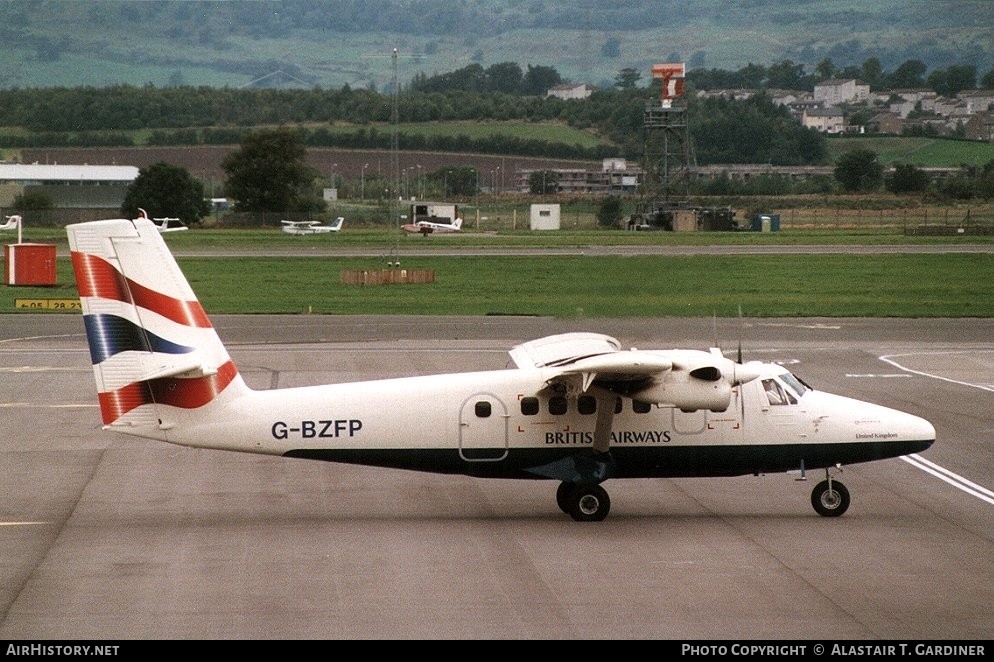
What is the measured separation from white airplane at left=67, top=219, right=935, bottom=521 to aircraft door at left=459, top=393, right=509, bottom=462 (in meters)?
0.02

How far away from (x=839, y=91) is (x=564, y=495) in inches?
5389

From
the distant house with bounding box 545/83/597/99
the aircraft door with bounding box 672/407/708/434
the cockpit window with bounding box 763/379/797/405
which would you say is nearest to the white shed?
the distant house with bounding box 545/83/597/99

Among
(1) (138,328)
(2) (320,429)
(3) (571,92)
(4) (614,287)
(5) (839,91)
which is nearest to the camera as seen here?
(1) (138,328)

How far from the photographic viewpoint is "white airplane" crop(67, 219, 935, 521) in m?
20.2

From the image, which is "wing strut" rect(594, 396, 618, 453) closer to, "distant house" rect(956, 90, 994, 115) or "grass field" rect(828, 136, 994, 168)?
"grass field" rect(828, 136, 994, 168)

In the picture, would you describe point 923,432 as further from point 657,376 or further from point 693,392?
point 657,376

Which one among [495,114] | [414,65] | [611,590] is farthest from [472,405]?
[414,65]

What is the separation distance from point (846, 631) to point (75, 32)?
186843 mm

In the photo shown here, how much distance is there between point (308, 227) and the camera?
108 m

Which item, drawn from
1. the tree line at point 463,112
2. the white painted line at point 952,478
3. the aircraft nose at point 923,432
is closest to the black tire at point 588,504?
the aircraft nose at point 923,432

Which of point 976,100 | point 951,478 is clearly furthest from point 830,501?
point 976,100

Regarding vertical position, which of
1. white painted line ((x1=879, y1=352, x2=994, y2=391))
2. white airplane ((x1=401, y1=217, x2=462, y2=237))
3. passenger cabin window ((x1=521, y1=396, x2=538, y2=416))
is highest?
passenger cabin window ((x1=521, y1=396, x2=538, y2=416))

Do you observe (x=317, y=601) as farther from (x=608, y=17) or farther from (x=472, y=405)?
(x=608, y=17)

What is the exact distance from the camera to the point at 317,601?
53.9ft
